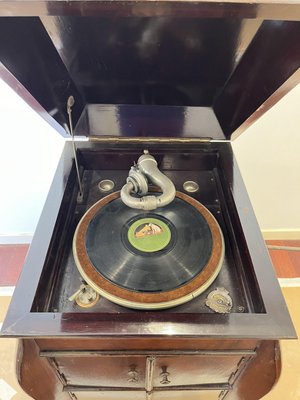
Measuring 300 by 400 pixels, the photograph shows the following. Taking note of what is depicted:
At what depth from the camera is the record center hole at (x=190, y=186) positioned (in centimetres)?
111

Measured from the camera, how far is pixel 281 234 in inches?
78.2

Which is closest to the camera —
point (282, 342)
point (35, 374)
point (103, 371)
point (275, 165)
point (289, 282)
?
point (35, 374)

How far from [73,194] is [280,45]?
2.37 feet

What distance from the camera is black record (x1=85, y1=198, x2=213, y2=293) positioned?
0.82 metres

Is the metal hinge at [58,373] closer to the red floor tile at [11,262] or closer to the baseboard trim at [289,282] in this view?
the red floor tile at [11,262]

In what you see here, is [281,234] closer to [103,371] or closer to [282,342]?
[282,342]

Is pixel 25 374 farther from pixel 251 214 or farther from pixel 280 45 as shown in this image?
pixel 280 45

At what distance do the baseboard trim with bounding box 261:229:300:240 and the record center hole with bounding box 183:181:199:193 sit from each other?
1.02m

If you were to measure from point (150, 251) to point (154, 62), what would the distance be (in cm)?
55

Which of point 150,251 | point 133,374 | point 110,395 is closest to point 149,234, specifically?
point 150,251

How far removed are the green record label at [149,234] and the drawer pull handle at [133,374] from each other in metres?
0.32

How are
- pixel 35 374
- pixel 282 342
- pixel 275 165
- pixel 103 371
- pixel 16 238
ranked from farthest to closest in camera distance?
pixel 16 238 < pixel 275 165 < pixel 282 342 < pixel 103 371 < pixel 35 374

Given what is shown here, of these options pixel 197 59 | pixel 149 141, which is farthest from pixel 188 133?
pixel 197 59

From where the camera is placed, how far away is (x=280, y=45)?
76 cm
